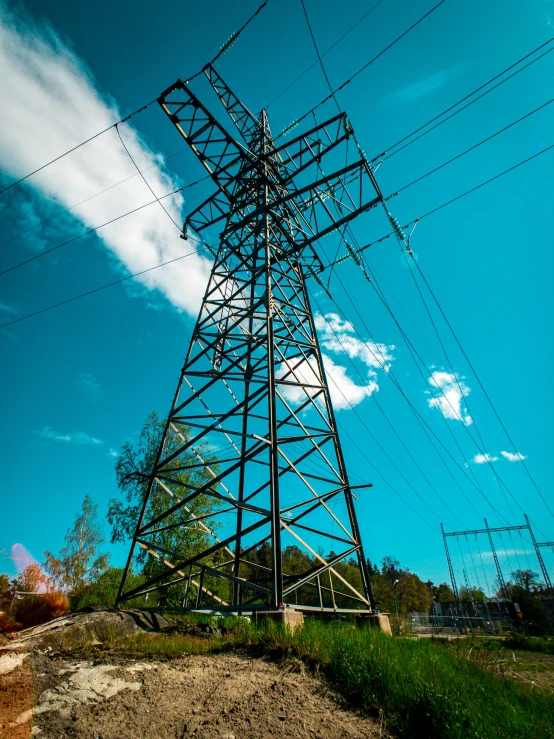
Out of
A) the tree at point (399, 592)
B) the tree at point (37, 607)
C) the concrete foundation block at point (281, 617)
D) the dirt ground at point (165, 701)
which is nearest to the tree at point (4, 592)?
the tree at point (37, 607)

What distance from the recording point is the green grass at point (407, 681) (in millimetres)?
2734

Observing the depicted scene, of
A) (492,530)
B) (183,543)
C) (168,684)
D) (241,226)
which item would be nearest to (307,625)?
(168,684)

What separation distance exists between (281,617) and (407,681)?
1757mm

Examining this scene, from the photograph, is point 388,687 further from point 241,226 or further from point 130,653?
point 241,226

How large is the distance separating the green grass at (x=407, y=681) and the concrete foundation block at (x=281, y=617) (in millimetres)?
156

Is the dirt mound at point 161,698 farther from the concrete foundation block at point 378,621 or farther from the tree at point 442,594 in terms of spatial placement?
the tree at point 442,594

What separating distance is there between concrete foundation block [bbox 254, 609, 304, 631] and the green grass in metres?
0.16

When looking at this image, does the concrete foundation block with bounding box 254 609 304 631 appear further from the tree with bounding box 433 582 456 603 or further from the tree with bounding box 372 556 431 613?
the tree with bounding box 433 582 456 603

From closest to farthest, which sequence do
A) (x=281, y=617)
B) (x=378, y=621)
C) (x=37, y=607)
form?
(x=281, y=617)
(x=378, y=621)
(x=37, y=607)

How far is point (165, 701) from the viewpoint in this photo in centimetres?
300

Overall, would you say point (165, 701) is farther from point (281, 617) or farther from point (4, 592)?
point (4, 592)

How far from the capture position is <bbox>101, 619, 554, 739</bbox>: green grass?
8.97 ft

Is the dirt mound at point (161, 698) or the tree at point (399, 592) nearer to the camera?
the dirt mound at point (161, 698)

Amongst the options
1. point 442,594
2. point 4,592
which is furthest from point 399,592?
point 4,592
